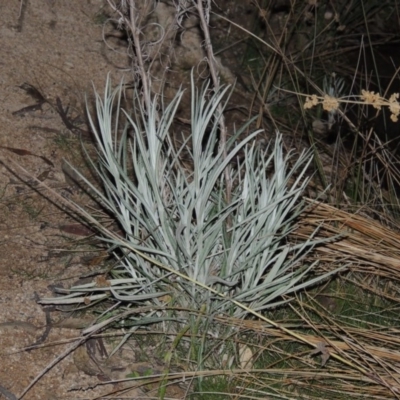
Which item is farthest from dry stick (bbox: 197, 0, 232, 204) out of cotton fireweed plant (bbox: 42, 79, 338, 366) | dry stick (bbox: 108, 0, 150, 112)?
dry stick (bbox: 108, 0, 150, 112)

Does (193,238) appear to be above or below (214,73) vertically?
below

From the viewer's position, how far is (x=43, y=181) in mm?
3385

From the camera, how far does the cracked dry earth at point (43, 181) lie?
103 inches

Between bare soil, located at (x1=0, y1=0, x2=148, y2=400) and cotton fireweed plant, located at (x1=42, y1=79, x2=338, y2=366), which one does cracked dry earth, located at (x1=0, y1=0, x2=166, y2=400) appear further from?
cotton fireweed plant, located at (x1=42, y1=79, x2=338, y2=366)

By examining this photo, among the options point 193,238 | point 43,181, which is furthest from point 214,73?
point 43,181

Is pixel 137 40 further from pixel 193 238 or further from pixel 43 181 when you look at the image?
pixel 43 181

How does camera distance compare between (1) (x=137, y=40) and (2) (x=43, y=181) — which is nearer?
(1) (x=137, y=40)

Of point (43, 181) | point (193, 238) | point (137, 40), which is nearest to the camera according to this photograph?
point (137, 40)

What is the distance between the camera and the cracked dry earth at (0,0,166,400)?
2.61 metres

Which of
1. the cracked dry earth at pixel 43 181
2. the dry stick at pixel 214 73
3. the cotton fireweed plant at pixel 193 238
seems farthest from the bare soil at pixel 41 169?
the dry stick at pixel 214 73

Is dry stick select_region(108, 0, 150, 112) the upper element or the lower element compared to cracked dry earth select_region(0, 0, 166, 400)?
upper

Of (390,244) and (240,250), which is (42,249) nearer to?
(240,250)

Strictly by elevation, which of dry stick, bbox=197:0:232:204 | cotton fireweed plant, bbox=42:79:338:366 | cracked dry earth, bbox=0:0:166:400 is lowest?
cracked dry earth, bbox=0:0:166:400

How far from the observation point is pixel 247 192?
8.82 ft
